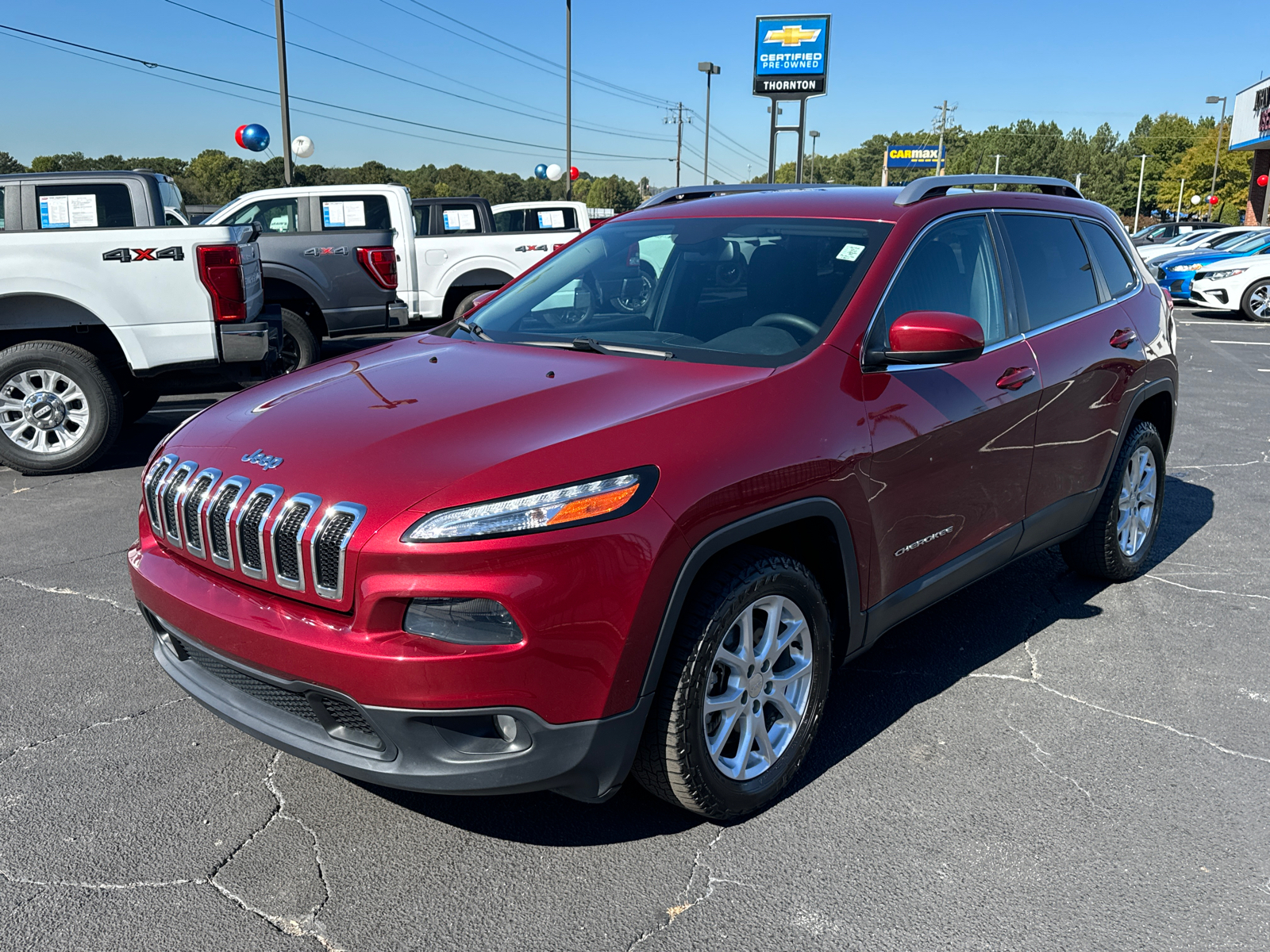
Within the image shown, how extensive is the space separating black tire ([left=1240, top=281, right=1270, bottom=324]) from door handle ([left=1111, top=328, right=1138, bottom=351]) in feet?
54.7

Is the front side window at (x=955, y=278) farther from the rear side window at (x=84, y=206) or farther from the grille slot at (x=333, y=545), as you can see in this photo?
the rear side window at (x=84, y=206)

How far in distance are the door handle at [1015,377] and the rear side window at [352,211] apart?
31.3ft

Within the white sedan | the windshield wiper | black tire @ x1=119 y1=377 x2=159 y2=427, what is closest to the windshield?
the windshield wiper

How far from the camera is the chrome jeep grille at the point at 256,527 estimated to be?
2387mm

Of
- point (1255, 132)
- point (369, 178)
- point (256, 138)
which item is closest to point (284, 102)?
point (256, 138)

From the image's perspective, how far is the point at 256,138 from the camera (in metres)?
22.1

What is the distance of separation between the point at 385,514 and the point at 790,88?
31.6 metres

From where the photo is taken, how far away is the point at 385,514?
92.0 inches

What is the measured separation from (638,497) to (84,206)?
7274 mm

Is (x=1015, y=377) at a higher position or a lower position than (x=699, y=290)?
lower

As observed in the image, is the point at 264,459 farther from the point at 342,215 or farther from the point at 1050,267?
the point at 342,215

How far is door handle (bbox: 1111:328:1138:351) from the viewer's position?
14.5 ft

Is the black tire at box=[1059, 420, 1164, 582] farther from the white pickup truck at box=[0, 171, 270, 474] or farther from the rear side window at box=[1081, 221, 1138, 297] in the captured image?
the white pickup truck at box=[0, 171, 270, 474]

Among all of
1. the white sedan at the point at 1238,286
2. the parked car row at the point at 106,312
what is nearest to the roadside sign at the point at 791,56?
the white sedan at the point at 1238,286
